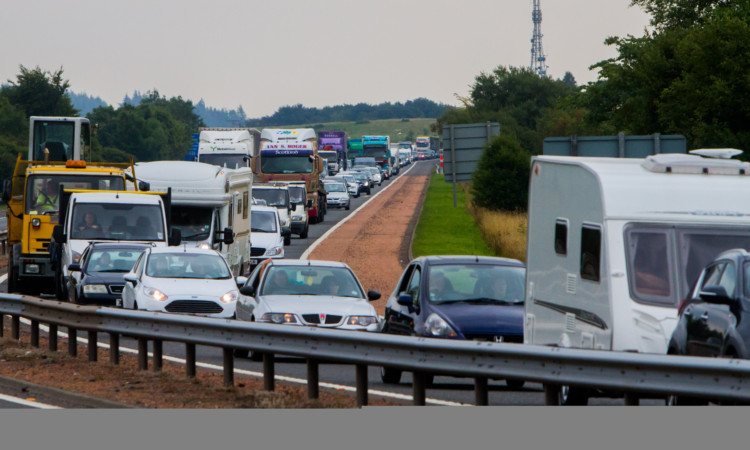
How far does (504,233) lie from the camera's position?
4075cm

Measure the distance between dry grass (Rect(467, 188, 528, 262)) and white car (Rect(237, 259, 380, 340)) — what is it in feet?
46.2

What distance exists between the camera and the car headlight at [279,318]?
1595 cm

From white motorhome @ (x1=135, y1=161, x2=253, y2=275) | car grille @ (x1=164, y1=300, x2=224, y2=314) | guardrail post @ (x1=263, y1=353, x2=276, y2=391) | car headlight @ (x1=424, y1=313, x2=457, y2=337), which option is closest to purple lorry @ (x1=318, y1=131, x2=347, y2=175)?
white motorhome @ (x1=135, y1=161, x2=253, y2=275)

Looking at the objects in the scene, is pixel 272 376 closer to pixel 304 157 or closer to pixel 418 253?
pixel 418 253

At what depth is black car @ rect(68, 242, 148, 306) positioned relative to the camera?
20.9 m

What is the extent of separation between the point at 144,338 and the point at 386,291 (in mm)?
15301

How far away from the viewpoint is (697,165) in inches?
453

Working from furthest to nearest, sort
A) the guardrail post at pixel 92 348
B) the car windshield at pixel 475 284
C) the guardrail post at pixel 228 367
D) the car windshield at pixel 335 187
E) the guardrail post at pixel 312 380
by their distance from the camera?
the car windshield at pixel 335 187 → the car windshield at pixel 475 284 → the guardrail post at pixel 92 348 → the guardrail post at pixel 228 367 → the guardrail post at pixel 312 380

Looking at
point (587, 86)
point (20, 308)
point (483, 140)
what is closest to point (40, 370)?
point (20, 308)

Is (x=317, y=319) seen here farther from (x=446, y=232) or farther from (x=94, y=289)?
(x=446, y=232)

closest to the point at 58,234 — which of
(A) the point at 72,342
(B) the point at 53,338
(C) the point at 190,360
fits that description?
(B) the point at 53,338

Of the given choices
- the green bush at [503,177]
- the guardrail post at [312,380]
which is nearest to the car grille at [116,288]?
the guardrail post at [312,380]

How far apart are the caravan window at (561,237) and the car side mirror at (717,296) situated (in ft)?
9.58

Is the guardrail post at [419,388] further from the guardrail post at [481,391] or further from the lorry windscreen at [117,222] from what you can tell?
the lorry windscreen at [117,222]
